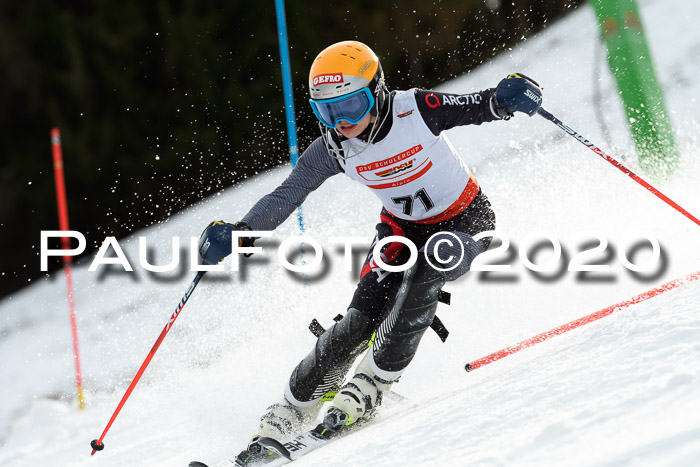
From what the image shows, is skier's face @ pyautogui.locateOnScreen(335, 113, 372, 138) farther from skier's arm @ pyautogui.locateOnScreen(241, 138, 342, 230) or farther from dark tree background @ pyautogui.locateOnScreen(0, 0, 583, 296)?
dark tree background @ pyautogui.locateOnScreen(0, 0, 583, 296)

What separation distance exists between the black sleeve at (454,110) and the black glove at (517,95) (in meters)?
0.06

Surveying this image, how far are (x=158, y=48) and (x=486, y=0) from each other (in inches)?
147

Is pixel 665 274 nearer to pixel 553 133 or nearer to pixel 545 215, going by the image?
pixel 545 215

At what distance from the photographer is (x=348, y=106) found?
2855mm

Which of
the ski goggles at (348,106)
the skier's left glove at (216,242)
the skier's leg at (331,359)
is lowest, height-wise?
the skier's leg at (331,359)

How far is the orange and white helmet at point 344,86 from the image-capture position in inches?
112

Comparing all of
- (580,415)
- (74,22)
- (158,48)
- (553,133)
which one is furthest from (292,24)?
(580,415)

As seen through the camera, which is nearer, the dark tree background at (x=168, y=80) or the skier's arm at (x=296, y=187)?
the skier's arm at (x=296, y=187)

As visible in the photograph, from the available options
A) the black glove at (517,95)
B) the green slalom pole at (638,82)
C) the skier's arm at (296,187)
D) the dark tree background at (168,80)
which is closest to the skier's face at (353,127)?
the skier's arm at (296,187)

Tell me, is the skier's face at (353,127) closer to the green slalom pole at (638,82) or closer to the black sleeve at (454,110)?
the black sleeve at (454,110)

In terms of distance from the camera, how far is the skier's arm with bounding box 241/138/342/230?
10.3ft

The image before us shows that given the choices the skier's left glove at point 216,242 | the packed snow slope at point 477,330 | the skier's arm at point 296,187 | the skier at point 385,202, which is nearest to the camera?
the packed snow slope at point 477,330

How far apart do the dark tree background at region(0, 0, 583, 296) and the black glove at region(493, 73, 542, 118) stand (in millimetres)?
5401

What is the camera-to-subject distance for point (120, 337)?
20.3 feet
